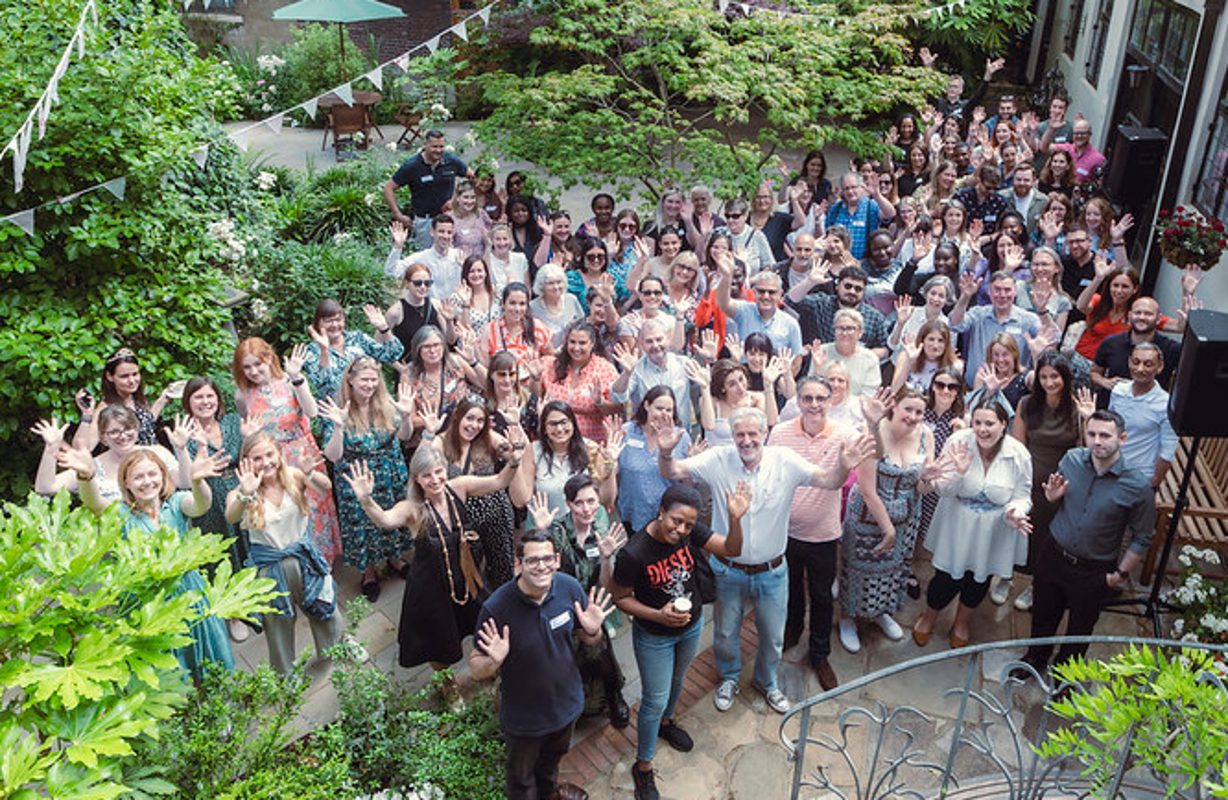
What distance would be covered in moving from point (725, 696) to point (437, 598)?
5.58 feet

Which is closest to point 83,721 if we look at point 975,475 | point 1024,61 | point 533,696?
point 533,696

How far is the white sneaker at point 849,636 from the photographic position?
235 inches

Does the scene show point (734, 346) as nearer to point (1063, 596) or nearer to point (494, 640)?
point (1063, 596)

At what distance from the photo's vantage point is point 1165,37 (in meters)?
11.7

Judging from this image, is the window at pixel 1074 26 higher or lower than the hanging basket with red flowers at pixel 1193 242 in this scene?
higher

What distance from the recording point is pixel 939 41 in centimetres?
1759

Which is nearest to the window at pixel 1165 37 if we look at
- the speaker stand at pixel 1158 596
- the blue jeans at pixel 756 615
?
the speaker stand at pixel 1158 596

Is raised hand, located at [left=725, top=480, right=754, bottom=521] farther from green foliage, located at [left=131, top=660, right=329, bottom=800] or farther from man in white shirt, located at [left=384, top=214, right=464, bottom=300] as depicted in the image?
man in white shirt, located at [left=384, top=214, right=464, bottom=300]

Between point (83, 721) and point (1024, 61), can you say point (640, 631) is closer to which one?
point (83, 721)

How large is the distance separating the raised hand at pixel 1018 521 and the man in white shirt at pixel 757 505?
3.38ft

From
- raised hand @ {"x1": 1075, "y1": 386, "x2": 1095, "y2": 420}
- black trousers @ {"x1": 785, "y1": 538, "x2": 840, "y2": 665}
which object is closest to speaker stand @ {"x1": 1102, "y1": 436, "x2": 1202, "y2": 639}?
raised hand @ {"x1": 1075, "y1": 386, "x2": 1095, "y2": 420}

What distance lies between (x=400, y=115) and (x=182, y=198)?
1079 centimetres

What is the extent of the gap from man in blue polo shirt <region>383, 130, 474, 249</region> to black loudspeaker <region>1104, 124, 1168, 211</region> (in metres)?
6.60

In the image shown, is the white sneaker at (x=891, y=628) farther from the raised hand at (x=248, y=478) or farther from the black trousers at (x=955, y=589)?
the raised hand at (x=248, y=478)
